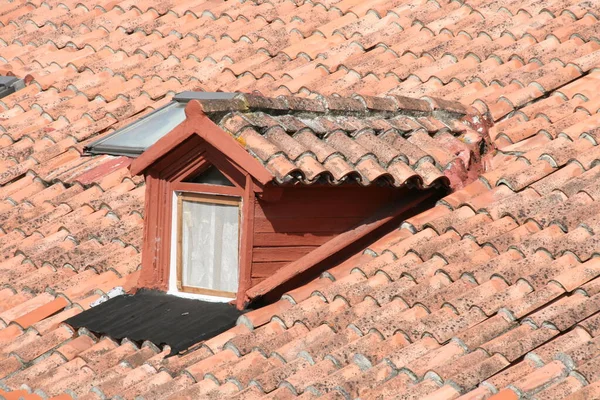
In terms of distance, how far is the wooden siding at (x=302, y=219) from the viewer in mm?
7039

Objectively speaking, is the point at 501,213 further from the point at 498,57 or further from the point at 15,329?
the point at 15,329

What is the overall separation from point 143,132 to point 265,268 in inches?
63.2

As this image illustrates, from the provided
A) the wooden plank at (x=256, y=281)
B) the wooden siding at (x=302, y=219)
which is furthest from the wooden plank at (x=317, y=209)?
the wooden plank at (x=256, y=281)

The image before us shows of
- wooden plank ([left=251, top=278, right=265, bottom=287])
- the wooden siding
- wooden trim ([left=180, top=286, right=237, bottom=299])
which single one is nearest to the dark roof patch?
wooden trim ([left=180, top=286, right=237, bottom=299])

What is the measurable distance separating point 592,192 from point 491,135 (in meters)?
1.06

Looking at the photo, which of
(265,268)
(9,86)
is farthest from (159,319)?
(9,86)

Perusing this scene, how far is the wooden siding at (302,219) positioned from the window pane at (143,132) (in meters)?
1.15

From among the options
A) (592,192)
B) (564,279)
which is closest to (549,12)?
(592,192)

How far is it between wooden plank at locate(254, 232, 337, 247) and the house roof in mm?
205

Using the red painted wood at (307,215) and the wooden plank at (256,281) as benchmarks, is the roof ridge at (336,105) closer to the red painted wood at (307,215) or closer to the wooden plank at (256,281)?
the red painted wood at (307,215)

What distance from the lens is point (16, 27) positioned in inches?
466

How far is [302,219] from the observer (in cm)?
719

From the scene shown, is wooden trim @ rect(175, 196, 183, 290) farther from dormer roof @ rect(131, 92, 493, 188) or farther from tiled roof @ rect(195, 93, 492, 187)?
tiled roof @ rect(195, 93, 492, 187)

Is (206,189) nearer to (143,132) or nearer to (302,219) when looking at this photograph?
(302,219)
